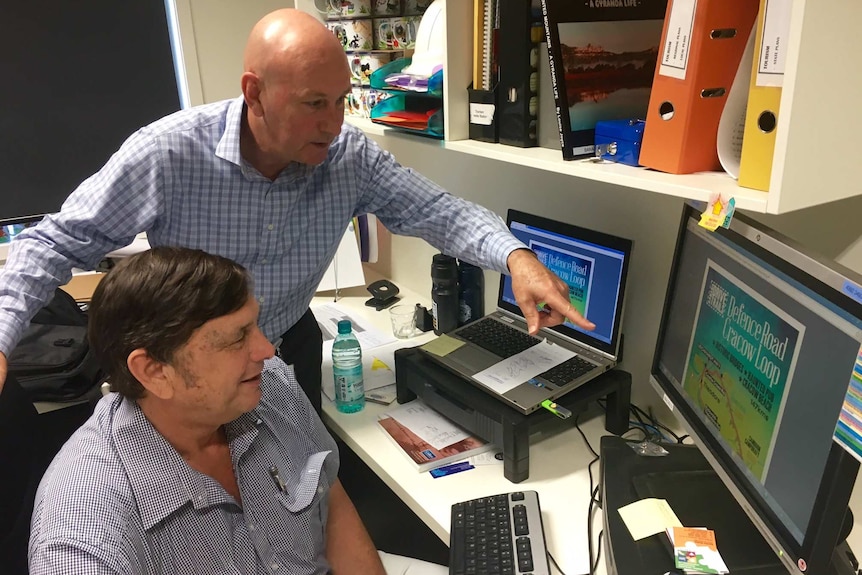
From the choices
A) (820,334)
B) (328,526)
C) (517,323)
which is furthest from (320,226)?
(820,334)

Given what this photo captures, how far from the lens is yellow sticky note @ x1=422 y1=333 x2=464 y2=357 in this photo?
5.01 ft

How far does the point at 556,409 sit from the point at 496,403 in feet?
0.41

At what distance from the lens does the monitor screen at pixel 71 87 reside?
242 cm

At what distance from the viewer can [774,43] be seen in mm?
841

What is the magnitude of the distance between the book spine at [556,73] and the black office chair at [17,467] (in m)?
1.12

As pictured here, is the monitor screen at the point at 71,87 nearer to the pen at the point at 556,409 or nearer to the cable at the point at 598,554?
the pen at the point at 556,409

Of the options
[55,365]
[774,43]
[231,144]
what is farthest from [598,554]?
[55,365]

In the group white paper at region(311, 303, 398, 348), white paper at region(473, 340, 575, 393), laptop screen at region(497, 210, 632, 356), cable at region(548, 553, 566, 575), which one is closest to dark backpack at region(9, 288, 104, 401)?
white paper at region(311, 303, 398, 348)

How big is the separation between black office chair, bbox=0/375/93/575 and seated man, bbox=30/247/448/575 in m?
0.14

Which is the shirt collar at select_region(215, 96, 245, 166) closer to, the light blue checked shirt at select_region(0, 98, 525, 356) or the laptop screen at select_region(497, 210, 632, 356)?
the light blue checked shirt at select_region(0, 98, 525, 356)

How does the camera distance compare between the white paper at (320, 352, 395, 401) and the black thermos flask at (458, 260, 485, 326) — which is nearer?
the white paper at (320, 352, 395, 401)

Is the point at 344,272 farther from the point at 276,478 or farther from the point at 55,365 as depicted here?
A: the point at 276,478

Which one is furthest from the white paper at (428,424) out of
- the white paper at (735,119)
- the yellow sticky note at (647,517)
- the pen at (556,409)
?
the white paper at (735,119)

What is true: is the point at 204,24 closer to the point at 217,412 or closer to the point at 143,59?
the point at 143,59
